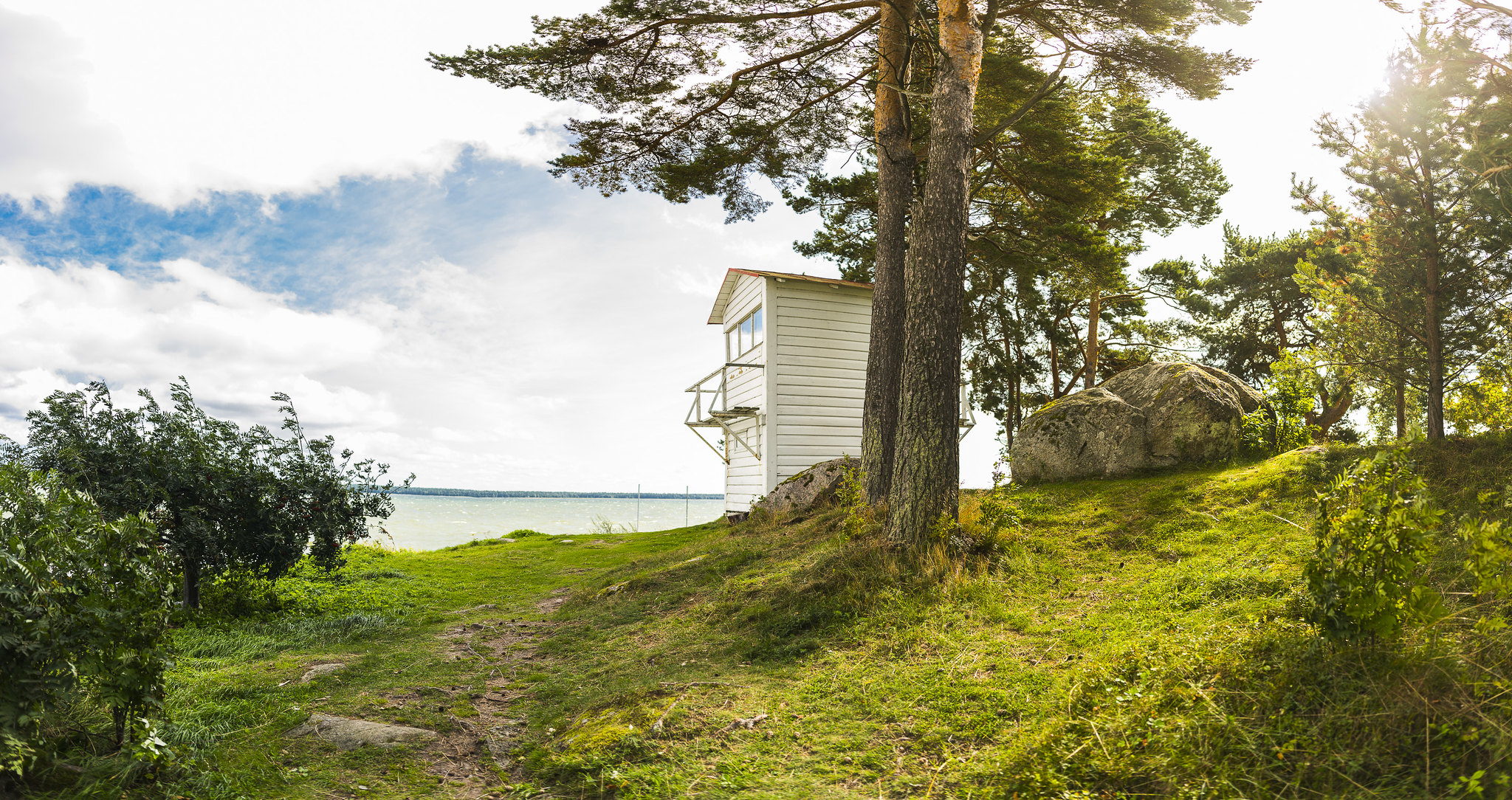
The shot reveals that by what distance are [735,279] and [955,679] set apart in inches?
634

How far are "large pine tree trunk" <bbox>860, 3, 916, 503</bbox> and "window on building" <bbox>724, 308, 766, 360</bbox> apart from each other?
6859mm

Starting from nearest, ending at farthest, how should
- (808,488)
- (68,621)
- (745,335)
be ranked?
1. (68,621)
2. (808,488)
3. (745,335)

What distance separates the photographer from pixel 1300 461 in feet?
25.1

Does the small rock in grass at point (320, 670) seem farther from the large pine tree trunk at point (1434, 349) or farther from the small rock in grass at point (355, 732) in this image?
the large pine tree trunk at point (1434, 349)

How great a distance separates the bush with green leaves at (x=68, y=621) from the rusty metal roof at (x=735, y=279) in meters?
14.0

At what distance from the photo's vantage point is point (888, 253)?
1001cm

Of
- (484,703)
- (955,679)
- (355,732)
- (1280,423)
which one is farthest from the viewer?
(1280,423)

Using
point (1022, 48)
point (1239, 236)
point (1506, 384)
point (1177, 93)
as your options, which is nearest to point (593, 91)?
point (1022, 48)

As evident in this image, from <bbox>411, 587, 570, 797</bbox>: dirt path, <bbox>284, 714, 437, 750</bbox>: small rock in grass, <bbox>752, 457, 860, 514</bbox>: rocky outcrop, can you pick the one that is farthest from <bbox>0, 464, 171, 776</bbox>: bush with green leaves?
<bbox>752, 457, 860, 514</bbox>: rocky outcrop

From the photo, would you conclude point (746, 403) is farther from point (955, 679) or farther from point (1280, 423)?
point (955, 679)

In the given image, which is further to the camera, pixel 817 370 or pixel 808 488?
pixel 817 370

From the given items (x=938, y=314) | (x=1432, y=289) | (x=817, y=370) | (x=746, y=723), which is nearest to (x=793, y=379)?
(x=817, y=370)

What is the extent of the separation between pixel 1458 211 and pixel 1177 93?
494 centimetres

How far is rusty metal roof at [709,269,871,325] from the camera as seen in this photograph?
54.7 ft
